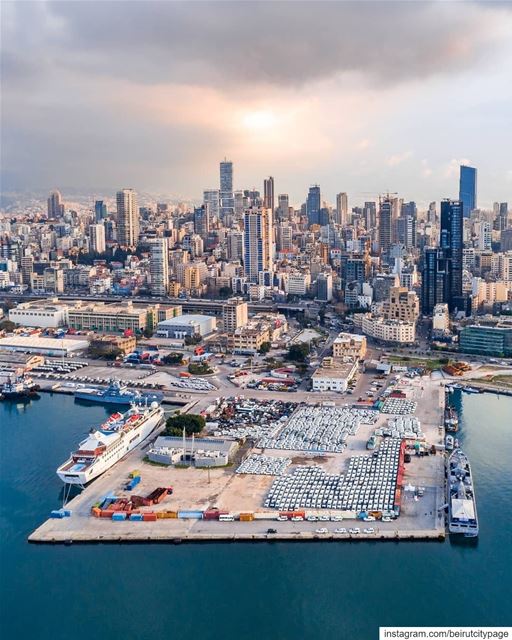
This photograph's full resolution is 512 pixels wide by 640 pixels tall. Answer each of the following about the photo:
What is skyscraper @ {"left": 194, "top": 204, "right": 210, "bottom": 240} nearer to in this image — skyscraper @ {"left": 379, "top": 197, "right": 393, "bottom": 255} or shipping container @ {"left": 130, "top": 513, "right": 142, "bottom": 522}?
skyscraper @ {"left": 379, "top": 197, "right": 393, "bottom": 255}

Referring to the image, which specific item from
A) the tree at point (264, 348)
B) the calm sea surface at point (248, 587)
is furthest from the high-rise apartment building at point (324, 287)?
the calm sea surface at point (248, 587)

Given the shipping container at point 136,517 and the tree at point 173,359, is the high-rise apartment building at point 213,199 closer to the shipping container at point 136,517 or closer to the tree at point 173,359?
the tree at point 173,359

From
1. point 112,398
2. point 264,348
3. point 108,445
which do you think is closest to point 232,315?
point 264,348

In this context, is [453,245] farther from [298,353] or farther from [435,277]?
[298,353]

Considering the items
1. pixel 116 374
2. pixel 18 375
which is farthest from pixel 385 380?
pixel 18 375

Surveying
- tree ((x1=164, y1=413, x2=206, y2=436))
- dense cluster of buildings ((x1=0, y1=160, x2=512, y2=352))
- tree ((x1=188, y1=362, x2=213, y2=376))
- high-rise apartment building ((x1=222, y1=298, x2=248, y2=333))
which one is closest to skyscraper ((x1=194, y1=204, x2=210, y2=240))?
dense cluster of buildings ((x1=0, y1=160, x2=512, y2=352))
